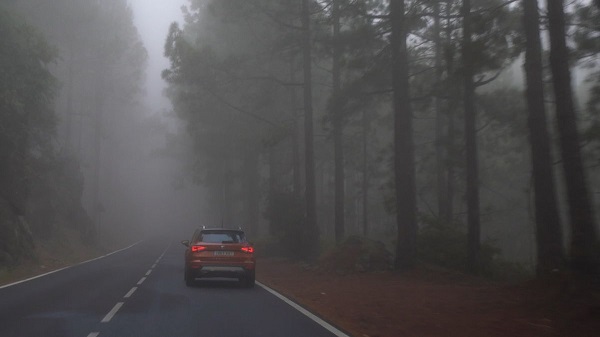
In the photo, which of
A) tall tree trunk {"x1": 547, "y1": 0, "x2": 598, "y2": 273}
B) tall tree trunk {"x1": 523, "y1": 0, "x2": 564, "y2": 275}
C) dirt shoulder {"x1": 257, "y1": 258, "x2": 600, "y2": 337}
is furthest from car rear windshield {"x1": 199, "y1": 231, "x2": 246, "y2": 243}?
tall tree trunk {"x1": 547, "y1": 0, "x2": 598, "y2": 273}

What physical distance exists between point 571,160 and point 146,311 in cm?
852

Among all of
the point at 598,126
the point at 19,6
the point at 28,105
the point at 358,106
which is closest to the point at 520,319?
the point at 598,126

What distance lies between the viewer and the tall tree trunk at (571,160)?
36.6ft

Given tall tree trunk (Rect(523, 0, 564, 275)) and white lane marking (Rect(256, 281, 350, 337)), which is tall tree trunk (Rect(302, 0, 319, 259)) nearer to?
white lane marking (Rect(256, 281, 350, 337))

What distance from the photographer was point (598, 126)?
52.6 ft

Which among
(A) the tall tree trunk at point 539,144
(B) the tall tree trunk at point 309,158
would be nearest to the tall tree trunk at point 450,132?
(A) the tall tree trunk at point 539,144

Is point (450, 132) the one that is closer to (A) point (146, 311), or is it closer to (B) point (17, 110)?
(A) point (146, 311)

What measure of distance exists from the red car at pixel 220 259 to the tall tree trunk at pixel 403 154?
5503 millimetres

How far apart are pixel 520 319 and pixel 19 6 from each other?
3821 cm

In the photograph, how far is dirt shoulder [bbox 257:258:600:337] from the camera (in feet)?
33.9

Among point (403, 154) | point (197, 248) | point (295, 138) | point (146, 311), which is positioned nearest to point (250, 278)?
point (197, 248)

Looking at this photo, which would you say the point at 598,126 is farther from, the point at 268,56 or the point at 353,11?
the point at 268,56

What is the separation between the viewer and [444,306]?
529 inches

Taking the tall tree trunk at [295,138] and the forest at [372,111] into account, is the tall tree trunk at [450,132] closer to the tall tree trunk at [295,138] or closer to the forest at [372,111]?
the forest at [372,111]
